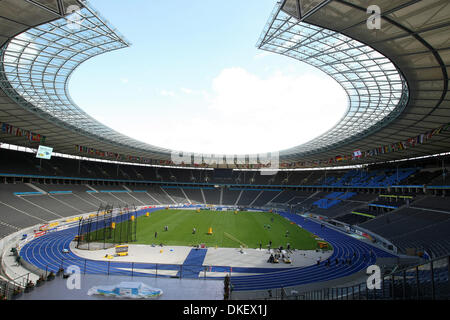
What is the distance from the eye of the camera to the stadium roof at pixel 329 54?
36.6 ft

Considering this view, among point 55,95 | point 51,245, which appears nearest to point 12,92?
point 55,95

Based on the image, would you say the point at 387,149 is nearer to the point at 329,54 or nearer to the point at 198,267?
the point at 329,54

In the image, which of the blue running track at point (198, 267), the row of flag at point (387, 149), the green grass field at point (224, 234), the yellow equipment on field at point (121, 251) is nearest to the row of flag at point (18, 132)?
the blue running track at point (198, 267)

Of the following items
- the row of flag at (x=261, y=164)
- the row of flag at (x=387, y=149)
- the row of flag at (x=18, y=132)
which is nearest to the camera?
the row of flag at (x=387, y=149)

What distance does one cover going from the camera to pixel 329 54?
60.0ft

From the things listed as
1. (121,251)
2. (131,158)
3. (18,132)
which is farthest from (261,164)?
(18,132)

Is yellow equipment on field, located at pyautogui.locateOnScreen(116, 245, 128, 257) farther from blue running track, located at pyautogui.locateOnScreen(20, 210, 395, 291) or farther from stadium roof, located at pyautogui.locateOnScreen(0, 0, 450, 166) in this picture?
stadium roof, located at pyautogui.locateOnScreen(0, 0, 450, 166)

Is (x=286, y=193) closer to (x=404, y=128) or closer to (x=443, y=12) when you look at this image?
(x=404, y=128)

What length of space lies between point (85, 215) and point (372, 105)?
43.7 m

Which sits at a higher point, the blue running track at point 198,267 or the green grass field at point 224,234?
the green grass field at point 224,234

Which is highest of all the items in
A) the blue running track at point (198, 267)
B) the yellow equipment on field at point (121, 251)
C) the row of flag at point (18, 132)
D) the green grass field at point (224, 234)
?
the row of flag at point (18, 132)

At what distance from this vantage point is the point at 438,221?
90.3 feet

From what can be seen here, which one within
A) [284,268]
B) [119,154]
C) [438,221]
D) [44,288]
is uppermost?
[119,154]

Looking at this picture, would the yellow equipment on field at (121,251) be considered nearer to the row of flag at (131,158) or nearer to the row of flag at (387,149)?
the row of flag at (131,158)
